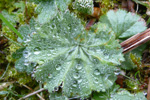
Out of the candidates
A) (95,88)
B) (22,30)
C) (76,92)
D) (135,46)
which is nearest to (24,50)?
(22,30)

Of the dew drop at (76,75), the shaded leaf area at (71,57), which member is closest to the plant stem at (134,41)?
the shaded leaf area at (71,57)

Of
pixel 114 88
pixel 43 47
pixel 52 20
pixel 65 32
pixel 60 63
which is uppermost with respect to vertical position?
pixel 52 20

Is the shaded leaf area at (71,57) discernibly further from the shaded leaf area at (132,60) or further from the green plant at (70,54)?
the shaded leaf area at (132,60)

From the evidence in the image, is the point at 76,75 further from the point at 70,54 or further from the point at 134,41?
the point at 134,41

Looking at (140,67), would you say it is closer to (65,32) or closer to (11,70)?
(65,32)

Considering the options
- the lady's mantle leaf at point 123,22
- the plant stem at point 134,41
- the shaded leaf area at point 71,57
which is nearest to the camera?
the shaded leaf area at point 71,57

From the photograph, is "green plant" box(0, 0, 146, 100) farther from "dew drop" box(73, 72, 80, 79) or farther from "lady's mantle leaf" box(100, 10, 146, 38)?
"lady's mantle leaf" box(100, 10, 146, 38)
